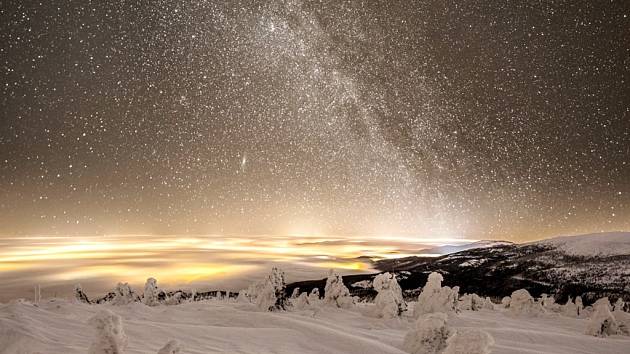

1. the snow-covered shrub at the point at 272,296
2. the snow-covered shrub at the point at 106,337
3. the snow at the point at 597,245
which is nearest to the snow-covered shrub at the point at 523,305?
the snow-covered shrub at the point at 272,296

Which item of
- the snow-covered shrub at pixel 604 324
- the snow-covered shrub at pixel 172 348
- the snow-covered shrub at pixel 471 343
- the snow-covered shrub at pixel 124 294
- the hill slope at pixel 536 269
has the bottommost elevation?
the hill slope at pixel 536 269

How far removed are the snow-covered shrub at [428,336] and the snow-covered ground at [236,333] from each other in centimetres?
46

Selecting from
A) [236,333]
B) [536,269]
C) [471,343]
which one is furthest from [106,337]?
[536,269]

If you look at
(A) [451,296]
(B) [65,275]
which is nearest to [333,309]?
(A) [451,296]

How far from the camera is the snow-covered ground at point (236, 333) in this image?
9180 mm

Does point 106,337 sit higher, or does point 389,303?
point 106,337

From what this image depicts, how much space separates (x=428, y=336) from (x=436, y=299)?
26.3 ft

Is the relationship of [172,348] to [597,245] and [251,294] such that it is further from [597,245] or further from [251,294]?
[597,245]

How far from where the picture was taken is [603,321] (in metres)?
17.8

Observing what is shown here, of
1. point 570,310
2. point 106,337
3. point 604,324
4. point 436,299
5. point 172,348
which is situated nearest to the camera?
point 172,348

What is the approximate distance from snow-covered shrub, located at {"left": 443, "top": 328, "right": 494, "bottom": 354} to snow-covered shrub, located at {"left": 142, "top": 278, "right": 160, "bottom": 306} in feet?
55.5

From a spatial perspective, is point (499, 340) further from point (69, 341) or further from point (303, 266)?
point (303, 266)

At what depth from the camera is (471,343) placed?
29.0 feet

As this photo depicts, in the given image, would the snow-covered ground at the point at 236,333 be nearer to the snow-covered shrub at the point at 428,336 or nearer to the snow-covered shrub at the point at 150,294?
the snow-covered shrub at the point at 428,336
